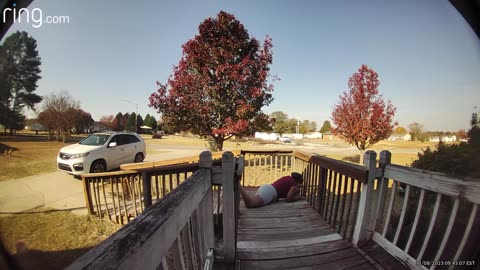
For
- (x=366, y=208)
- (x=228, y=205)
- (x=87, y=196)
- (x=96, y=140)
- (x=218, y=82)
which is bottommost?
(x=87, y=196)

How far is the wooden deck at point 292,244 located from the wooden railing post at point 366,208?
188mm

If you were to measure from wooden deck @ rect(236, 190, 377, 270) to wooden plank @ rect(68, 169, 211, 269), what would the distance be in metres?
1.73

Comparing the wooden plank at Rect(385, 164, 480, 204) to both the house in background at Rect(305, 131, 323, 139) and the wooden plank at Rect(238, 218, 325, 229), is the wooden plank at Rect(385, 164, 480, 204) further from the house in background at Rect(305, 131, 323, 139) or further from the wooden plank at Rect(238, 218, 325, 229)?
the house in background at Rect(305, 131, 323, 139)

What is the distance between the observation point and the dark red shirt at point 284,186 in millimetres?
4643

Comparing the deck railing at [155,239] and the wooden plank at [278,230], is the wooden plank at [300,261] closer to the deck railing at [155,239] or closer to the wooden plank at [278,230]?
the wooden plank at [278,230]

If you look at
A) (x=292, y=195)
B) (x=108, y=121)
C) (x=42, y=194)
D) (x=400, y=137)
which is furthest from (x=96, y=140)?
(x=400, y=137)

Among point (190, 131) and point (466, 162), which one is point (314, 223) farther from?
point (190, 131)

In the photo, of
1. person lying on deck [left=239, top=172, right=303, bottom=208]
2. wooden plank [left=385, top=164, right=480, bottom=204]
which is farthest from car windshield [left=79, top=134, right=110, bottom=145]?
wooden plank [left=385, top=164, right=480, bottom=204]

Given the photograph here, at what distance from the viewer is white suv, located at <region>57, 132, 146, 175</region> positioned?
798 cm

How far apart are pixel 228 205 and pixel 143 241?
1.64m

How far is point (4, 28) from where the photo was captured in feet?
5.95

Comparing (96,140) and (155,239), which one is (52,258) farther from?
(96,140)

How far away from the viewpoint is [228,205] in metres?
2.20

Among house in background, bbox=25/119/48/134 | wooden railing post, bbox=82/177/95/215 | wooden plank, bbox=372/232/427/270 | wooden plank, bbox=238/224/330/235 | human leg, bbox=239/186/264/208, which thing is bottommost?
wooden railing post, bbox=82/177/95/215
